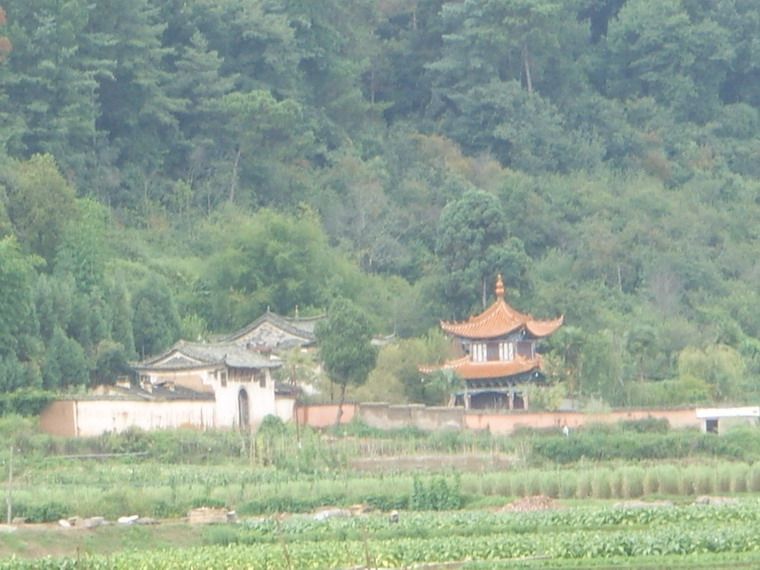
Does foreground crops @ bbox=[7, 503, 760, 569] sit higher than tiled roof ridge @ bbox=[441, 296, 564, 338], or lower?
lower

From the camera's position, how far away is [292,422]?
190ft

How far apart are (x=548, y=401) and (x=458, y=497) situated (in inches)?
600

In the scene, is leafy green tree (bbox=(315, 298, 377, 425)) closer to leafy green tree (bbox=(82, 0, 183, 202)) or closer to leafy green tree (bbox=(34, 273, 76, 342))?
leafy green tree (bbox=(34, 273, 76, 342))

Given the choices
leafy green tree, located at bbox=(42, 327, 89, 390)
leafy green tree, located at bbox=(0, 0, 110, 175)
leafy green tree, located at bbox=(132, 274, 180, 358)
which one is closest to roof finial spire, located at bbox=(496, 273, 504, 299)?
leafy green tree, located at bbox=(132, 274, 180, 358)

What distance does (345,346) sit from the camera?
57906 millimetres

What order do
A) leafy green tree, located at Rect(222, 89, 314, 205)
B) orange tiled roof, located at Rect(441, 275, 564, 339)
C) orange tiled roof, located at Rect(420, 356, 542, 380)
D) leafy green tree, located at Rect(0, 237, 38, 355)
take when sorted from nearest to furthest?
leafy green tree, located at Rect(0, 237, 38, 355), orange tiled roof, located at Rect(420, 356, 542, 380), orange tiled roof, located at Rect(441, 275, 564, 339), leafy green tree, located at Rect(222, 89, 314, 205)

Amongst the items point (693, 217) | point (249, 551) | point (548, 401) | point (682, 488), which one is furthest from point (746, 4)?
point (249, 551)

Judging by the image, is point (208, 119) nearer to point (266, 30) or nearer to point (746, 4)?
point (266, 30)

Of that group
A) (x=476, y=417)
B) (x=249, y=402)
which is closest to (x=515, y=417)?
(x=476, y=417)

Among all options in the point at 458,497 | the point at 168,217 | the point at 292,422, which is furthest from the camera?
the point at 168,217

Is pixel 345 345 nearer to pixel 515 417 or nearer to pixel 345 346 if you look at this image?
pixel 345 346

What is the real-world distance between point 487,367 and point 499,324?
5.14 ft

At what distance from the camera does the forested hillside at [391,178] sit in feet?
203

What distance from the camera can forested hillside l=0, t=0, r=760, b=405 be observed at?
203 ft
